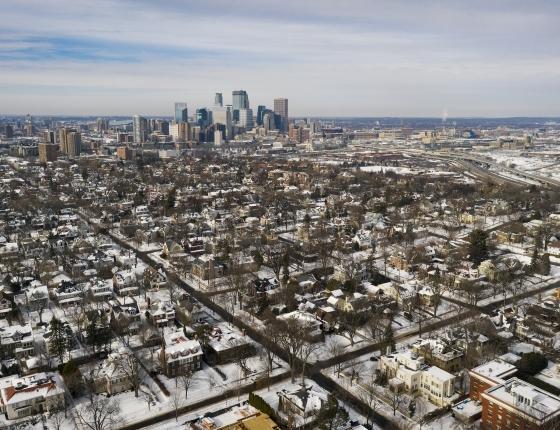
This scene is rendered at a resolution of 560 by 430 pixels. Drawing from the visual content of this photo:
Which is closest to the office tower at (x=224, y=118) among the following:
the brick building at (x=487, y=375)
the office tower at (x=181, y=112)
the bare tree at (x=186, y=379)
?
the office tower at (x=181, y=112)

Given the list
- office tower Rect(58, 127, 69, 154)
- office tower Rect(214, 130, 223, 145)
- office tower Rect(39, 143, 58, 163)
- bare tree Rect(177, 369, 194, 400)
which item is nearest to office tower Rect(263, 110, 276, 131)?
office tower Rect(214, 130, 223, 145)

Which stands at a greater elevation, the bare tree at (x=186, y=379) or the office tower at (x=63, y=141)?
the office tower at (x=63, y=141)

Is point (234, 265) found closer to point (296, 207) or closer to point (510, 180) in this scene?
point (296, 207)

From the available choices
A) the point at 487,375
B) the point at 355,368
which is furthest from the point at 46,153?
the point at 487,375

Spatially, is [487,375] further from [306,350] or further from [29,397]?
[29,397]

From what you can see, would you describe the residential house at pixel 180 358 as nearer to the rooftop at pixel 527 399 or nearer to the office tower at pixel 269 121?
the rooftop at pixel 527 399

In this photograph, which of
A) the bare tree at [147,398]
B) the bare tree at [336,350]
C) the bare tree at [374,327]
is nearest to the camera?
the bare tree at [147,398]
